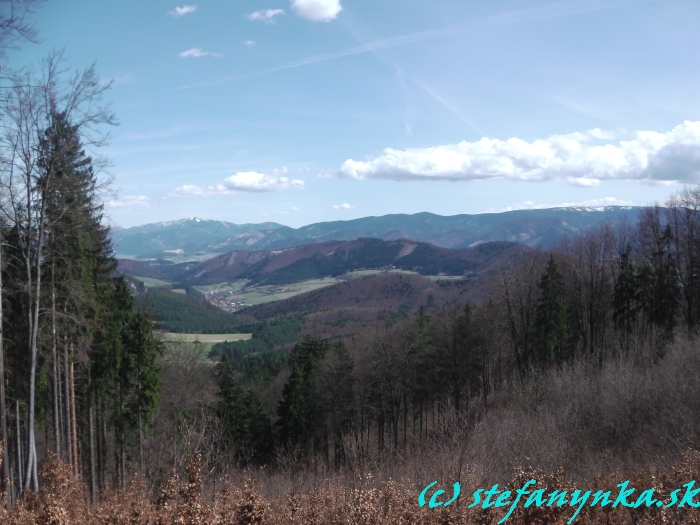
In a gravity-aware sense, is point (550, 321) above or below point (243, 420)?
above

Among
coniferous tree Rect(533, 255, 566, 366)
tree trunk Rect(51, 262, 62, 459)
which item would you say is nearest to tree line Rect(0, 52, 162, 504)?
tree trunk Rect(51, 262, 62, 459)

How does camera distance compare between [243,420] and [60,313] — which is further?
[243,420]

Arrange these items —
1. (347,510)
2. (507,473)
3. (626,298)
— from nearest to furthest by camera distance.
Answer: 1. (347,510)
2. (507,473)
3. (626,298)

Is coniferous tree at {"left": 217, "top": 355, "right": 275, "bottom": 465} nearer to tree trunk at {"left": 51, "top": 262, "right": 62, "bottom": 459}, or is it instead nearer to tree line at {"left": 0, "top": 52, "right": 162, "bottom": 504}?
tree line at {"left": 0, "top": 52, "right": 162, "bottom": 504}

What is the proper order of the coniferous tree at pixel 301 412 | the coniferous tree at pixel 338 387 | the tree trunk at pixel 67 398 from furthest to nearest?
the coniferous tree at pixel 301 412 < the coniferous tree at pixel 338 387 < the tree trunk at pixel 67 398

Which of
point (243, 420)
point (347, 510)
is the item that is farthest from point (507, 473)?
point (243, 420)

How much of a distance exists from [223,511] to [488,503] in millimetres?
3473

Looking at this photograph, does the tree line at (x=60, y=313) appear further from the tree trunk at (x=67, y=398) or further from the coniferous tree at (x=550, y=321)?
the coniferous tree at (x=550, y=321)

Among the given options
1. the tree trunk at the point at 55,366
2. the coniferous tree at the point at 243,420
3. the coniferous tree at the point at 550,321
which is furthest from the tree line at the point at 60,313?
the coniferous tree at the point at 550,321

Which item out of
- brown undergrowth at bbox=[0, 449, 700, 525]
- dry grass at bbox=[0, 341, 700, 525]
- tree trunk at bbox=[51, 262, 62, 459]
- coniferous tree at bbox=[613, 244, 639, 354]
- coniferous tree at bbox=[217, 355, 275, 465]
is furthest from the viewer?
coniferous tree at bbox=[217, 355, 275, 465]

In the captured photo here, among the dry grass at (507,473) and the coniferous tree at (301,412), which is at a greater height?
the dry grass at (507,473)

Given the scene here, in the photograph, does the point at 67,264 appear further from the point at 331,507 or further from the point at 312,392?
the point at 312,392

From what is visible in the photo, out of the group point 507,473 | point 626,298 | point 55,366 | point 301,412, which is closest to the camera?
point 507,473

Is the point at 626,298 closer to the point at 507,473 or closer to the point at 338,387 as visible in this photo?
the point at 338,387
